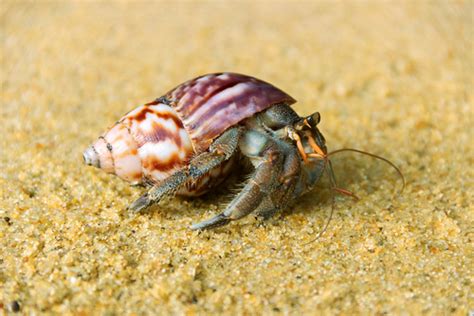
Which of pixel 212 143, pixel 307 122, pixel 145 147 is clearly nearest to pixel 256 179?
pixel 212 143

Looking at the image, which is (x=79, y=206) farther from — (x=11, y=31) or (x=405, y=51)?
(x=405, y=51)

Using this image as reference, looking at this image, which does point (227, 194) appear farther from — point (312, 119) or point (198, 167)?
point (312, 119)

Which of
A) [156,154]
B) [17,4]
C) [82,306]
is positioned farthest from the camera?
[17,4]

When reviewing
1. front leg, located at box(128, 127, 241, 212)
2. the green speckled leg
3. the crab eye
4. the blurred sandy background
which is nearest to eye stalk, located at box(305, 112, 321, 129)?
the crab eye

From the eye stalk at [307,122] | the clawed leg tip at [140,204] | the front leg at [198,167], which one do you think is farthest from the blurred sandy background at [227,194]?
the eye stalk at [307,122]

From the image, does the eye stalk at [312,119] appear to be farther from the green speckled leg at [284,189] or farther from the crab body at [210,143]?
the green speckled leg at [284,189]

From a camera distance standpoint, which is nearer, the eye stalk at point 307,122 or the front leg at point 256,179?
the front leg at point 256,179

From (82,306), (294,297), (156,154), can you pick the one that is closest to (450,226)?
(294,297)
